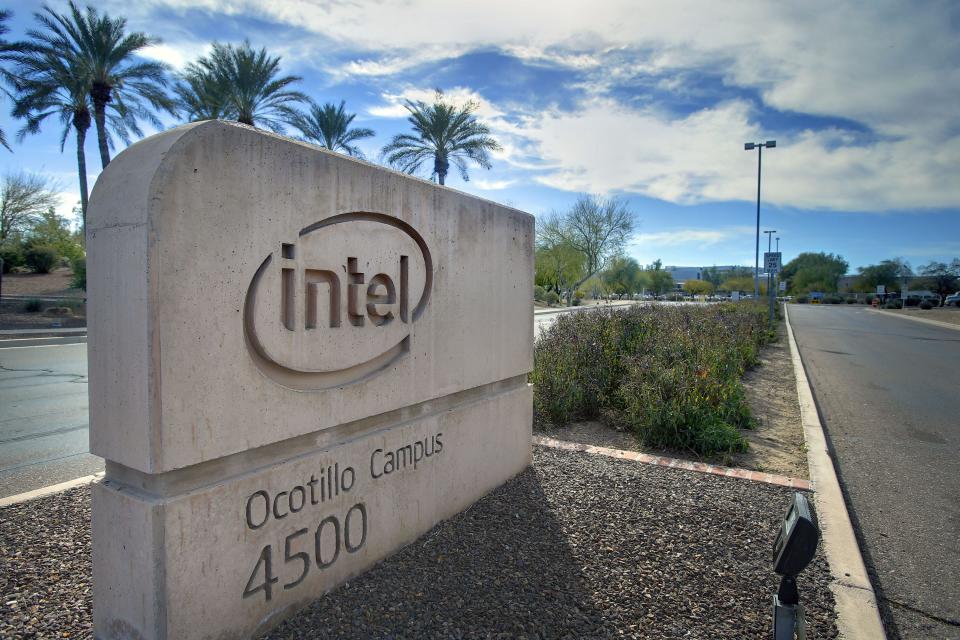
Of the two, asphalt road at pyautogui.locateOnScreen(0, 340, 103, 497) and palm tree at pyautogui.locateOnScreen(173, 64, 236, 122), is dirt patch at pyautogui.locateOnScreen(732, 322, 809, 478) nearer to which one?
asphalt road at pyautogui.locateOnScreen(0, 340, 103, 497)

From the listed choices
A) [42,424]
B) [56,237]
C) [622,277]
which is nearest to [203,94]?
[42,424]

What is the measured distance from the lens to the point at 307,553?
2.69 meters

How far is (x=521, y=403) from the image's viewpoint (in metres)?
4.65

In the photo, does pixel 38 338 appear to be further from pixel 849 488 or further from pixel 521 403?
pixel 849 488

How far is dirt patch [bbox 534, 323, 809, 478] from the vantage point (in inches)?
210

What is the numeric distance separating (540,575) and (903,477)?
4.18m

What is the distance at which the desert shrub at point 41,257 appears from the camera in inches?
1534

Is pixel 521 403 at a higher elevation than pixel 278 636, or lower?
higher

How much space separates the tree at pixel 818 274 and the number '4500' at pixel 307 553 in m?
102

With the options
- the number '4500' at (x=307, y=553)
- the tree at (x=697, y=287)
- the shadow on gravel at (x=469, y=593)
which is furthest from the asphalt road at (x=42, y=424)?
the tree at (x=697, y=287)

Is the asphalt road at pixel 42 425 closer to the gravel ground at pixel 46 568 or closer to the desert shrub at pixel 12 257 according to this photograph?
the gravel ground at pixel 46 568

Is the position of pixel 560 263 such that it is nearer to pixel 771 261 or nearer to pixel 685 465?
pixel 771 261

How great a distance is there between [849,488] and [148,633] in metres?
5.27

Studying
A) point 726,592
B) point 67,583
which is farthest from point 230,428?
point 726,592
